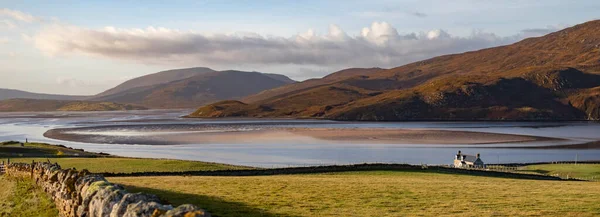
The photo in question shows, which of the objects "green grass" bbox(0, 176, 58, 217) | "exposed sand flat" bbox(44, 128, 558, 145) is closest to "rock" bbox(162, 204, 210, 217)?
"green grass" bbox(0, 176, 58, 217)

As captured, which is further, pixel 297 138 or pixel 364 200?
pixel 297 138

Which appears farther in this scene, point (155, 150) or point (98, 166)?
point (155, 150)

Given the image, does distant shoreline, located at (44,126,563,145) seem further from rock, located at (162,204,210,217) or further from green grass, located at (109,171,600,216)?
rock, located at (162,204,210,217)

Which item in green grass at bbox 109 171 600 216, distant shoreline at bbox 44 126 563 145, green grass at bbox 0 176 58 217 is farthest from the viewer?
distant shoreline at bbox 44 126 563 145

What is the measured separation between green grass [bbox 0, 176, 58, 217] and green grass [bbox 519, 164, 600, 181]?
193 ft

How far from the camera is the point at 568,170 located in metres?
71.4

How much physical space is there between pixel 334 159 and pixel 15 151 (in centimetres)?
4520

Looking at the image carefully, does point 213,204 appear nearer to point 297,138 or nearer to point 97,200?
point 97,200

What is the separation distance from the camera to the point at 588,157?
95.6 metres

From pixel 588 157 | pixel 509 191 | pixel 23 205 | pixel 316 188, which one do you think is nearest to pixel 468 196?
pixel 509 191

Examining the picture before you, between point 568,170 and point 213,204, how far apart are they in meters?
62.1

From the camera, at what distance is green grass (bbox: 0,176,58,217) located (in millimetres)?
23656

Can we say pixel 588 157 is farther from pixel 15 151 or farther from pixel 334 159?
pixel 15 151

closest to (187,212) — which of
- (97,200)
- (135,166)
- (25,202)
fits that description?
(97,200)
